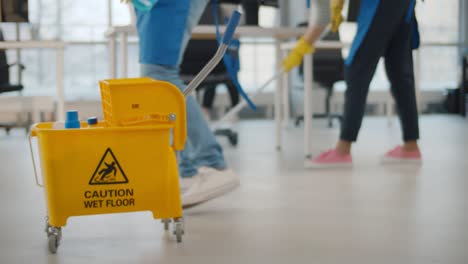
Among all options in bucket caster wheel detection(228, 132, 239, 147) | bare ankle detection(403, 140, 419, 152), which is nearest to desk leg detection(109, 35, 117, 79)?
bucket caster wheel detection(228, 132, 239, 147)

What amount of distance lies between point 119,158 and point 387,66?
1.68 metres

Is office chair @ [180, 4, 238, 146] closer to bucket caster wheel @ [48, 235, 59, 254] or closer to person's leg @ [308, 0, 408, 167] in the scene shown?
person's leg @ [308, 0, 408, 167]

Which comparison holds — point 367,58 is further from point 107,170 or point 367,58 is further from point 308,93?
point 107,170

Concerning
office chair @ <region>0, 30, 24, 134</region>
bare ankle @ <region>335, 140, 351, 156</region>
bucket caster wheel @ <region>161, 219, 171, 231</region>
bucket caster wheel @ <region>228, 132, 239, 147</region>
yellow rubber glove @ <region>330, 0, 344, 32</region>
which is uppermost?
yellow rubber glove @ <region>330, 0, 344, 32</region>

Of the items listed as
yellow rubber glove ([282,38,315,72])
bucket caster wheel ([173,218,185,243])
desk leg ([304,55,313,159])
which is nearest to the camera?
bucket caster wheel ([173,218,185,243])

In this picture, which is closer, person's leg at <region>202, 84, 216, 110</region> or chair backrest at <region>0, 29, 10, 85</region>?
person's leg at <region>202, 84, 216, 110</region>

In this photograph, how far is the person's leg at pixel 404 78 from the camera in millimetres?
2664

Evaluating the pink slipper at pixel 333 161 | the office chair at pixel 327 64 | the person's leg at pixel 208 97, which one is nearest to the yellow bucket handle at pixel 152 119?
the pink slipper at pixel 333 161

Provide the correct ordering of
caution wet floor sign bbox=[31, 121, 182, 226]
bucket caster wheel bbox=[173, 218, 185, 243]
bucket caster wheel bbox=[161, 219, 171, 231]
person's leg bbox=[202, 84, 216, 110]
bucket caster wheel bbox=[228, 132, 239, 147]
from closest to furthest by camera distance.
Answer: caution wet floor sign bbox=[31, 121, 182, 226] → bucket caster wheel bbox=[173, 218, 185, 243] → bucket caster wheel bbox=[161, 219, 171, 231] → bucket caster wheel bbox=[228, 132, 239, 147] → person's leg bbox=[202, 84, 216, 110]

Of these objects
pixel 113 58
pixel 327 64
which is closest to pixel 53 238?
pixel 113 58

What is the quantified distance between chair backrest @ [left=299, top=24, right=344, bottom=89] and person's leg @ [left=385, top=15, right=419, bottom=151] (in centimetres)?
203

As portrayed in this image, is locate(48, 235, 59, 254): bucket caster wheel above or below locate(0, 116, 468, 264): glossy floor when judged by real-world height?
above

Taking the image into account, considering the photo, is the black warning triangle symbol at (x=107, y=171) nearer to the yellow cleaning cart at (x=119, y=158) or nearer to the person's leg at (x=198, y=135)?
the yellow cleaning cart at (x=119, y=158)

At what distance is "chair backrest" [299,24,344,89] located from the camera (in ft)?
15.7
